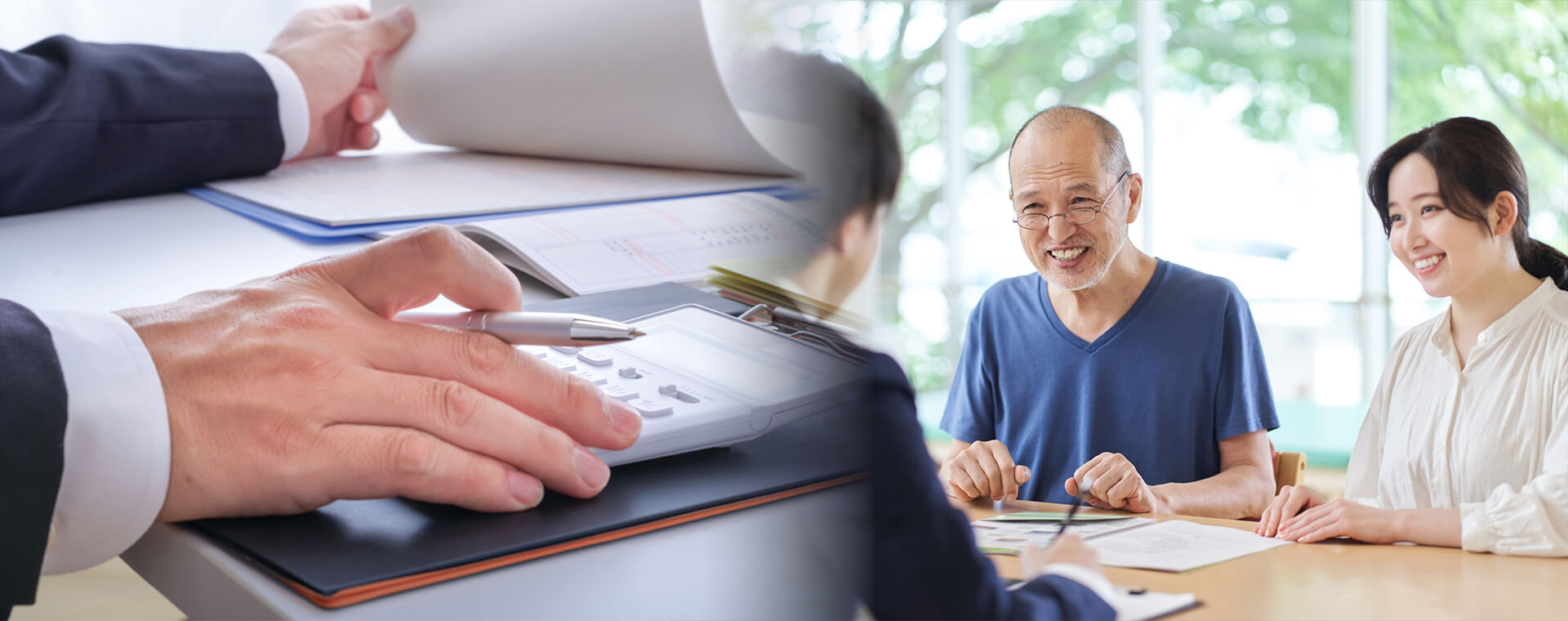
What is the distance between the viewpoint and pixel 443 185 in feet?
2.13

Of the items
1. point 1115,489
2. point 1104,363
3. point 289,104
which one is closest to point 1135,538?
point 1115,489

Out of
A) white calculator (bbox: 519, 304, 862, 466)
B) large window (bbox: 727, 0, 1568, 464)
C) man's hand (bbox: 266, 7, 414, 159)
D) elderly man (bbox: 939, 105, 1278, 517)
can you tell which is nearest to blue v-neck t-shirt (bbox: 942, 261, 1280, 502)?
elderly man (bbox: 939, 105, 1278, 517)

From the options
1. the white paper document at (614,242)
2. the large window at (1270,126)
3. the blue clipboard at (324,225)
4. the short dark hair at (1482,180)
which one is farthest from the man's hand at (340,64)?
the large window at (1270,126)

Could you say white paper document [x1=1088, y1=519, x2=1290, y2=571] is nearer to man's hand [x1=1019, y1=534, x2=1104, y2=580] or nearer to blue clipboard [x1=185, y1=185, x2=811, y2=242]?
man's hand [x1=1019, y1=534, x2=1104, y2=580]

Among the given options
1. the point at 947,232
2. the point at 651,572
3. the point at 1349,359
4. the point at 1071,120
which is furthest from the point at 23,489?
the point at 947,232

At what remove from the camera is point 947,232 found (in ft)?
12.8

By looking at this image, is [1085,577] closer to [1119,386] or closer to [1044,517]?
[1044,517]

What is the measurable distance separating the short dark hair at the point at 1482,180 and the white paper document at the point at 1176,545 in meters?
0.41

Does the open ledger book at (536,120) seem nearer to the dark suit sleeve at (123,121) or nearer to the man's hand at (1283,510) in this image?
the dark suit sleeve at (123,121)

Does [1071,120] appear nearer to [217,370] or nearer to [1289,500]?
[1289,500]

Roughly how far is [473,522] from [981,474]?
31 cm

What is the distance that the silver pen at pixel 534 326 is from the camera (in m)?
0.31

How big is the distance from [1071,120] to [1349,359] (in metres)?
2.97

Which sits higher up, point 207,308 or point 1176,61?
point 1176,61
